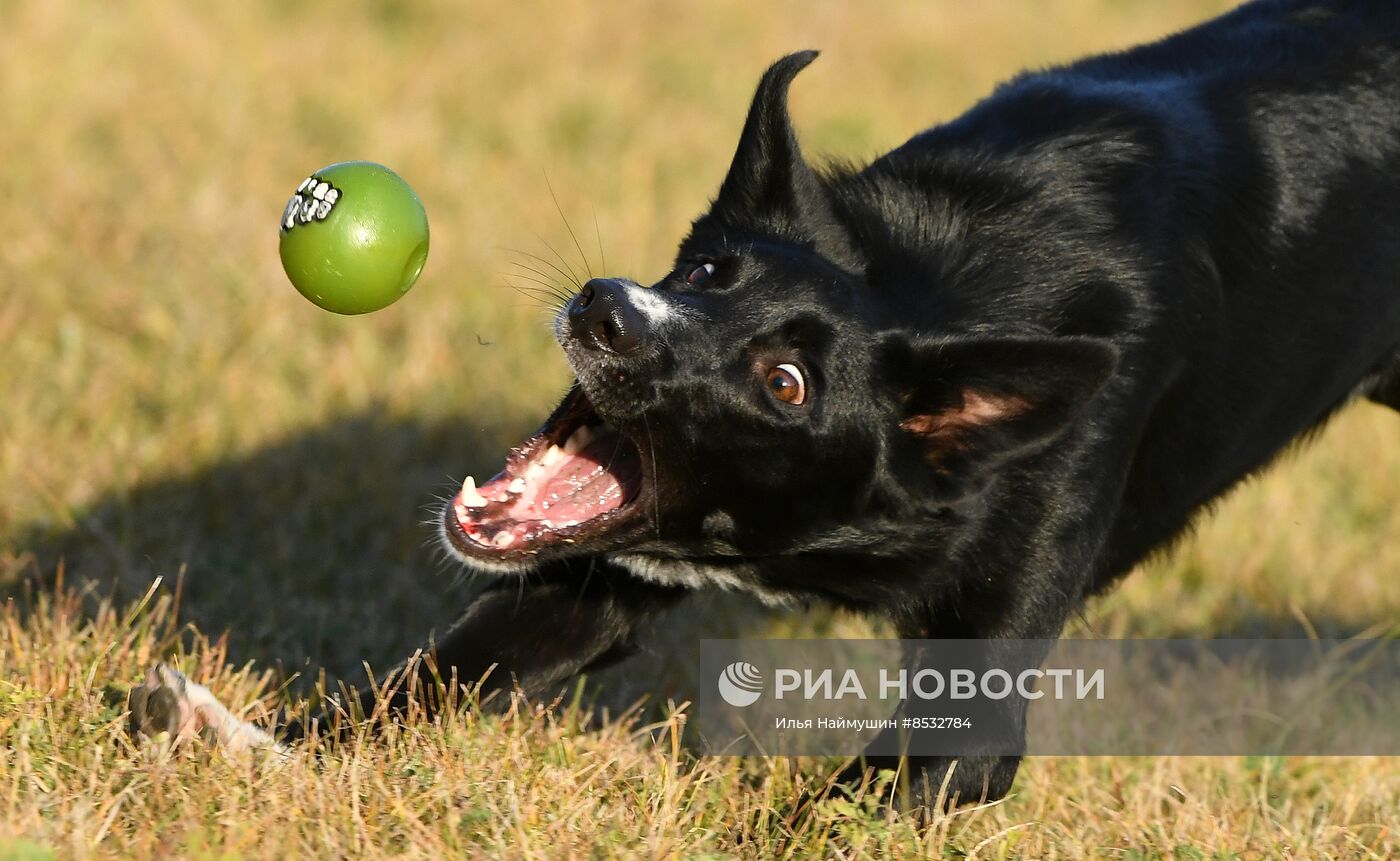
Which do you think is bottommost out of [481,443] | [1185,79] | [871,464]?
[481,443]

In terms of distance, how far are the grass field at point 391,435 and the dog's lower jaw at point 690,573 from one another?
38 centimetres

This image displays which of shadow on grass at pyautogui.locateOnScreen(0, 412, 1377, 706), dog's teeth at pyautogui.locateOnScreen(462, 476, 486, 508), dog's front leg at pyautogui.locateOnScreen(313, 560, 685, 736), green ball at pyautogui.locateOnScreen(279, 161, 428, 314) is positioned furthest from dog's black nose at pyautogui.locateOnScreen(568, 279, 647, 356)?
shadow on grass at pyautogui.locateOnScreen(0, 412, 1377, 706)

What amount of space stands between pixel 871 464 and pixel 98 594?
2175 mm

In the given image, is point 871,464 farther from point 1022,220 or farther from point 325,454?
point 325,454

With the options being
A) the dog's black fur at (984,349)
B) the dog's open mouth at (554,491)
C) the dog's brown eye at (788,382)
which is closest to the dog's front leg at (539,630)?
the dog's black fur at (984,349)

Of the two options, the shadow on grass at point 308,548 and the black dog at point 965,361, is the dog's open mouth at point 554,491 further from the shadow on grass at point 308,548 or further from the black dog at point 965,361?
the shadow on grass at point 308,548

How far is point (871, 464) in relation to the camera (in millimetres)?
3539

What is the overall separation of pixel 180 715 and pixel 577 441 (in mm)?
975

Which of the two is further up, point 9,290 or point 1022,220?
point 1022,220

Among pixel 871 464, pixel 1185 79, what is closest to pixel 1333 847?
pixel 871 464

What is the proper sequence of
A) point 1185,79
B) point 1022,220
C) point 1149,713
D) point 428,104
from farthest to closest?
point 428,104, point 1149,713, point 1185,79, point 1022,220

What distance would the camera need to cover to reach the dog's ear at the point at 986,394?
3314 millimetres

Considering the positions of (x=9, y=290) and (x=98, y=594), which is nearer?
(x=98, y=594)

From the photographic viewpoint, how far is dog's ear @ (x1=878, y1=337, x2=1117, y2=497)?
3.31 meters
